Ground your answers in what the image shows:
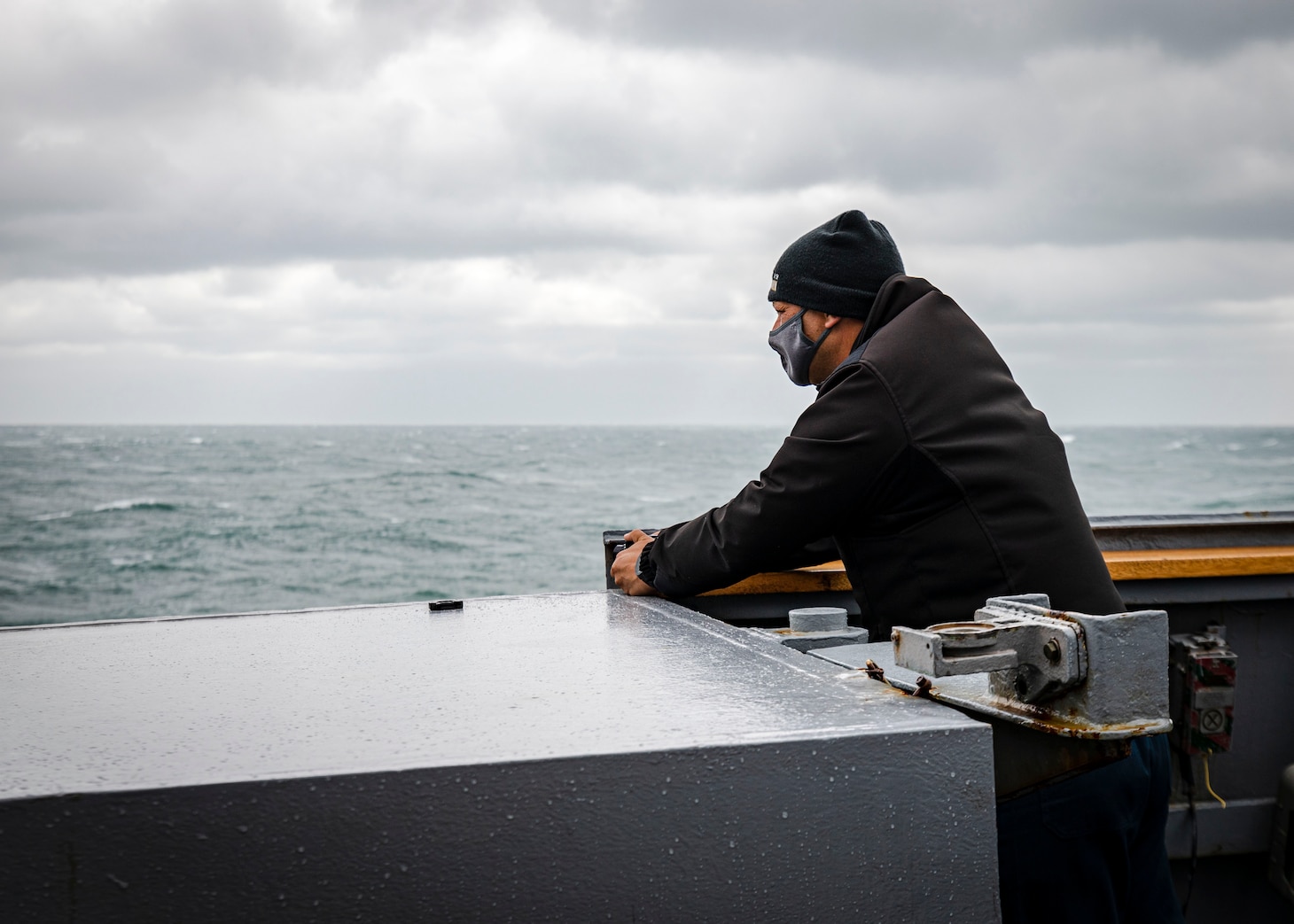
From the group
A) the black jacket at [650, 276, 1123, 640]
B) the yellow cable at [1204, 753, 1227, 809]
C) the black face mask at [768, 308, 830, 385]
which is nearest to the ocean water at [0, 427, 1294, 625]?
the yellow cable at [1204, 753, 1227, 809]

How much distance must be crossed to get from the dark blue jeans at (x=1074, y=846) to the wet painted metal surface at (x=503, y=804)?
470 millimetres

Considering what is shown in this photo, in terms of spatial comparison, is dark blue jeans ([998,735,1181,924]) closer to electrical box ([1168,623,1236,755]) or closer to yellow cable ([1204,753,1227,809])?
electrical box ([1168,623,1236,755])

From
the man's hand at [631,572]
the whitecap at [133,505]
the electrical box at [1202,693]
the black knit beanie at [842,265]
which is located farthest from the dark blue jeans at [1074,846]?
the whitecap at [133,505]

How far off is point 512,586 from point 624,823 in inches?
823

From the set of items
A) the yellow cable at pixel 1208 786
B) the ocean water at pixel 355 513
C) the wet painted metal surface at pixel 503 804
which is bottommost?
the ocean water at pixel 355 513

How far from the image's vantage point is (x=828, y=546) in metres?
2.36

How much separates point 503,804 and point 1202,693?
8.30 ft

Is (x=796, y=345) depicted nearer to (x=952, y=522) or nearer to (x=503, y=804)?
(x=952, y=522)

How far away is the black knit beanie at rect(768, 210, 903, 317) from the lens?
7.72ft

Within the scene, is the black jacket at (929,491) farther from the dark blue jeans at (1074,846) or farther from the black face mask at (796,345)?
the black face mask at (796,345)

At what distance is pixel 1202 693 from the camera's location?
2.82 metres

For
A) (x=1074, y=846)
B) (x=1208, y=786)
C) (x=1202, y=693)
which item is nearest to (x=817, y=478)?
(x=1074, y=846)

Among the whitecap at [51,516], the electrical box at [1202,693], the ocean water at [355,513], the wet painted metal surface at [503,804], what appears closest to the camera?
the wet painted metal surface at [503,804]

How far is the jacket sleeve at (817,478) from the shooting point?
1.75 meters
